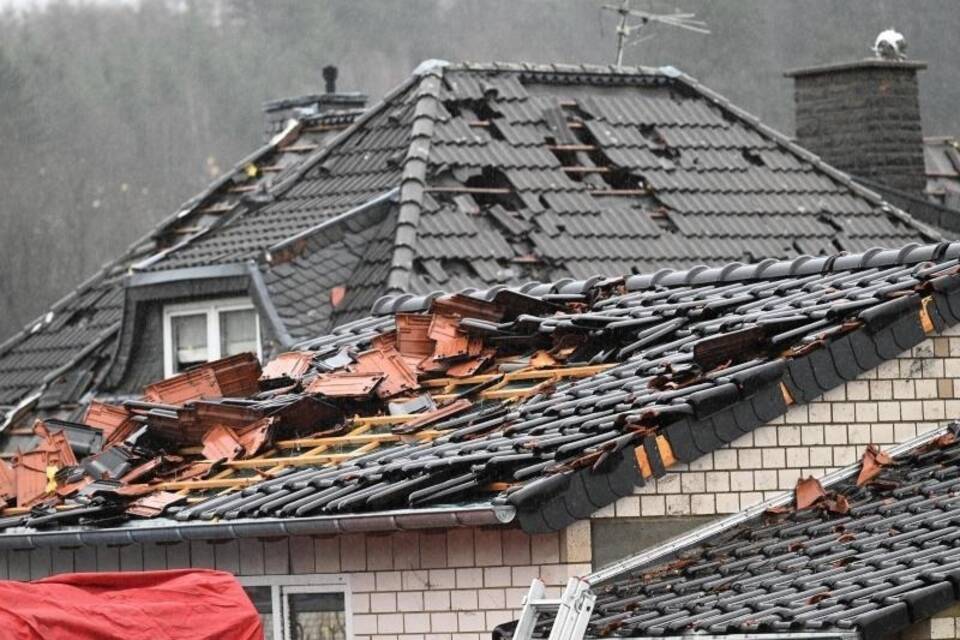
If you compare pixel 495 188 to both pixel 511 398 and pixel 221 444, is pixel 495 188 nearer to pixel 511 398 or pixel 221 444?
pixel 221 444

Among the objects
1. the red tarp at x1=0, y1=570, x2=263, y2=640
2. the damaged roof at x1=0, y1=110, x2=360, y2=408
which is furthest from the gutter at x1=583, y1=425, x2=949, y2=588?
the damaged roof at x1=0, y1=110, x2=360, y2=408

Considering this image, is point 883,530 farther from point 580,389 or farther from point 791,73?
point 791,73

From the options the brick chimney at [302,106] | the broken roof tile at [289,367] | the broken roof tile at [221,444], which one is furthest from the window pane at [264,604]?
the brick chimney at [302,106]

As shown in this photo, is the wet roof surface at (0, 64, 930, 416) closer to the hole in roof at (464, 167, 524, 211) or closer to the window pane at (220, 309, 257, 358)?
the hole in roof at (464, 167, 524, 211)

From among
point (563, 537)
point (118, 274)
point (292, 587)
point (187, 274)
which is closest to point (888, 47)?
point (118, 274)

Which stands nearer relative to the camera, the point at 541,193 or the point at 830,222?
the point at 541,193

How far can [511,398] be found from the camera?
14164mm

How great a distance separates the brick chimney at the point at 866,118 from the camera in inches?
1278

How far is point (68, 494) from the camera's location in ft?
48.2

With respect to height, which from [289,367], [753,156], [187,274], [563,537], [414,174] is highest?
[753,156]

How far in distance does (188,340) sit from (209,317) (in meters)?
0.47

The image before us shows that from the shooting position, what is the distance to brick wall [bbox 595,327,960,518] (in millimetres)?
12586

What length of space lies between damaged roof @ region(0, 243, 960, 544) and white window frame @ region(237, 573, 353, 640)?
0.52m

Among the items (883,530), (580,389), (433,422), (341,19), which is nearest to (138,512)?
(433,422)
